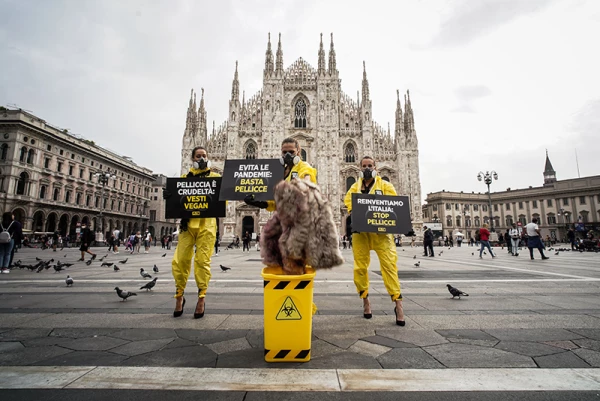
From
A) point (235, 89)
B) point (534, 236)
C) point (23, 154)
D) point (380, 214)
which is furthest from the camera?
point (235, 89)

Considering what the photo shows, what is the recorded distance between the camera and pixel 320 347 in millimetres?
2357

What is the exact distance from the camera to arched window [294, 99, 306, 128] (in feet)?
113

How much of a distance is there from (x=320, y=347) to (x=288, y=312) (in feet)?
Result: 1.70

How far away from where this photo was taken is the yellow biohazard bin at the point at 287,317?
2.08 m

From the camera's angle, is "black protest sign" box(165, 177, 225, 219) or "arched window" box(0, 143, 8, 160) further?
"arched window" box(0, 143, 8, 160)

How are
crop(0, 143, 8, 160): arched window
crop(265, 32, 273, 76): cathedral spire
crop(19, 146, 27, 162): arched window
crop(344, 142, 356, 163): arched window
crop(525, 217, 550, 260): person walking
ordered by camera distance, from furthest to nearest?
1. crop(344, 142, 356, 163): arched window
2. crop(265, 32, 273, 76): cathedral spire
3. crop(19, 146, 27, 162): arched window
4. crop(0, 143, 8, 160): arched window
5. crop(525, 217, 550, 260): person walking

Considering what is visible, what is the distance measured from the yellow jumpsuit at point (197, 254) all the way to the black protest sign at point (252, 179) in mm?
560

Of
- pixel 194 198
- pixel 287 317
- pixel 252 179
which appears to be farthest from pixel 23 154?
pixel 287 317

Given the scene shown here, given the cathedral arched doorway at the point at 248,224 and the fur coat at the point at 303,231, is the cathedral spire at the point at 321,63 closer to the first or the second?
the cathedral arched doorway at the point at 248,224

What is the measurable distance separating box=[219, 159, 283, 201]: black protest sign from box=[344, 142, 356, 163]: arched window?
31.9m

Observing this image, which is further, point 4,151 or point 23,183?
point 23,183

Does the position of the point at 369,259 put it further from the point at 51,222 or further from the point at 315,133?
the point at 51,222

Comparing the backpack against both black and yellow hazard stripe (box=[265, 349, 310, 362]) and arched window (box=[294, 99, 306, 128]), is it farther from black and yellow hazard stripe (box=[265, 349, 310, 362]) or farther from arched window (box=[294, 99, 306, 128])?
arched window (box=[294, 99, 306, 128])

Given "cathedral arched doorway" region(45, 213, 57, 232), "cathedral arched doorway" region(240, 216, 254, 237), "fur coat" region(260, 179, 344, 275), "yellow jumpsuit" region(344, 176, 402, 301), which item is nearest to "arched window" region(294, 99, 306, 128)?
"cathedral arched doorway" region(240, 216, 254, 237)
